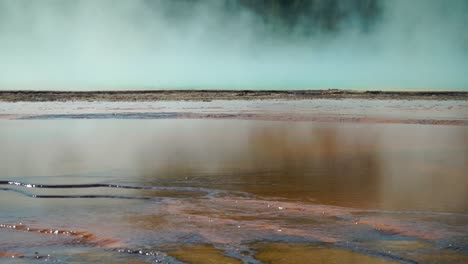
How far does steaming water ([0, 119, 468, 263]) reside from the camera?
5.88 m

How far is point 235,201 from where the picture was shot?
813 cm

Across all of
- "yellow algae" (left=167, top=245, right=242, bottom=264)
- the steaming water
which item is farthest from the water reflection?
"yellow algae" (left=167, top=245, right=242, bottom=264)

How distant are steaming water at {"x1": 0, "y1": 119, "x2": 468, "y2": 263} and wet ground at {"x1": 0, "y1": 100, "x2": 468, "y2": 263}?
0.02 meters

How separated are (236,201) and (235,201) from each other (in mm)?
14

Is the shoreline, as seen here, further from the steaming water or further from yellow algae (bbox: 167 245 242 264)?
yellow algae (bbox: 167 245 242 264)

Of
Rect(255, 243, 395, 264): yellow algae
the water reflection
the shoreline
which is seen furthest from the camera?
the shoreline

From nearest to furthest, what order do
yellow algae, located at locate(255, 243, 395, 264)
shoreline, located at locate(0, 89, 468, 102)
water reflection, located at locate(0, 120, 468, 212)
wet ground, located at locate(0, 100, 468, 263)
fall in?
yellow algae, located at locate(255, 243, 395, 264) → wet ground, located at locate(0, 100, 468, 263) → water reflection, located at locate(0, 120, 468, 212) → shoreline, located at locate(0, 89, 468, 102)

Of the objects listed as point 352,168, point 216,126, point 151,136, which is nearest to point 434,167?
point 352,168

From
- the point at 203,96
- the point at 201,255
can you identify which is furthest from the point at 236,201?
the point at 203,96

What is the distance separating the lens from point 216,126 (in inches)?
850

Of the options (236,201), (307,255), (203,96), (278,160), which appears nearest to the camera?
(307,255)

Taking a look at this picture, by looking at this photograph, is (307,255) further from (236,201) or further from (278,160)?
(278,160)

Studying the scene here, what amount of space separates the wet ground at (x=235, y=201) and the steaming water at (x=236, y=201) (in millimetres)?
22

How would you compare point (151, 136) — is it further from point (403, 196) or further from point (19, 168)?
point (403, 196)
